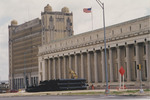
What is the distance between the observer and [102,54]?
309 feet

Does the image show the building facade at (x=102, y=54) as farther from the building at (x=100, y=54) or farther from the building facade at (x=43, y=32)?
the building facade at (x=43, y=32)

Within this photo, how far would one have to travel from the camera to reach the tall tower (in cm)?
17675

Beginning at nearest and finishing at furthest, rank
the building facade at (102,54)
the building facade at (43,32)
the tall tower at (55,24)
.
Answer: the building facade at (102,54) → the tall tower at (55,24) → the building facade at (43,32)

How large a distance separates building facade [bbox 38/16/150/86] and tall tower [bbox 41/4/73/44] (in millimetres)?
49443

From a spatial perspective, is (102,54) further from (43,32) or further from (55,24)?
(55,24)

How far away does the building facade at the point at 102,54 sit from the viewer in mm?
80875

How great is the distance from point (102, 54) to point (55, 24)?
89.4m

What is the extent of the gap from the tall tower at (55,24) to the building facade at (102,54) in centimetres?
4944

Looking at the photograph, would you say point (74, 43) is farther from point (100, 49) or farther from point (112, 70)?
point (112, 70)

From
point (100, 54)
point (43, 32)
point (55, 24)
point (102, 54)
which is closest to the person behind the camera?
point (102, 54)

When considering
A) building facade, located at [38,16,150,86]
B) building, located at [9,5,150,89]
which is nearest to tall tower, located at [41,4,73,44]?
building, located at [9,5,150,89]

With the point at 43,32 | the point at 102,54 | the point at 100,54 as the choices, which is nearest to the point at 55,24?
the point at 43,32

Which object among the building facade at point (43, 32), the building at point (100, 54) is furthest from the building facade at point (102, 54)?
the building facade at point (43, 32)

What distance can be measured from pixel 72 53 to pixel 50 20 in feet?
235
